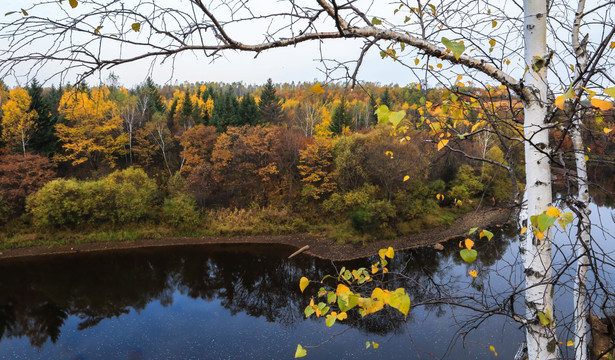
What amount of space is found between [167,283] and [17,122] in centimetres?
1432

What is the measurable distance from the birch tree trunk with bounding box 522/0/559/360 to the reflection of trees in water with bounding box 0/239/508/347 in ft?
26.0

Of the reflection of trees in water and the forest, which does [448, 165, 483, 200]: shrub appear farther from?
the reflection of trees in water

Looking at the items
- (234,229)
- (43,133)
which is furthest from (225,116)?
(43,133)

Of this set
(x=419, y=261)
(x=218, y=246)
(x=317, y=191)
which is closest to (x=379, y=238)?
(x=419, y=261)

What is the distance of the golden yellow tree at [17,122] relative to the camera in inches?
700

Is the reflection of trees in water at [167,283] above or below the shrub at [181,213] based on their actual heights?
below

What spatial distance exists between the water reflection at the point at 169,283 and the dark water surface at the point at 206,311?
46 millimetres

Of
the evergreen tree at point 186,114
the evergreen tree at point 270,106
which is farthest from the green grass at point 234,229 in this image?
the evergreen tree at point 186,114

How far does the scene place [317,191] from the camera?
1830 centimetres

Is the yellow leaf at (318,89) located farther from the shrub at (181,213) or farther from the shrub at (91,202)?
the shrub at (91,202)

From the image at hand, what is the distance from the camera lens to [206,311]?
10.6 meters

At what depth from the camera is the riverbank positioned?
15.0 meters

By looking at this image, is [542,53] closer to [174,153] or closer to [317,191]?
[317,191]

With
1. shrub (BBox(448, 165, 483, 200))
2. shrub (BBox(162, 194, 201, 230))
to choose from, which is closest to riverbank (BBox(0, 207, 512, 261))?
shrub (BBox(162, 194, 201, 230))
